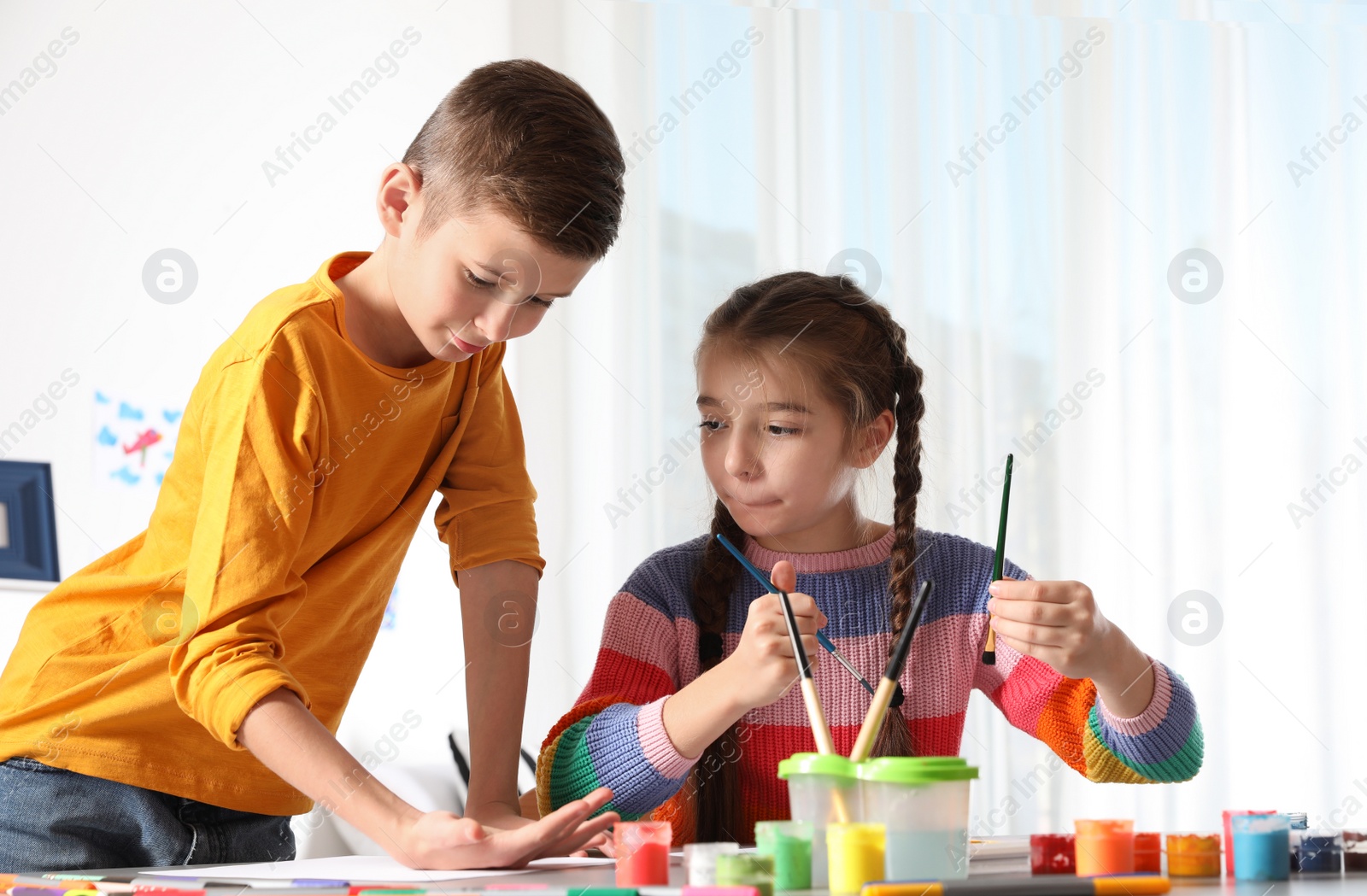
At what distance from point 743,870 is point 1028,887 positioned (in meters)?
0.14

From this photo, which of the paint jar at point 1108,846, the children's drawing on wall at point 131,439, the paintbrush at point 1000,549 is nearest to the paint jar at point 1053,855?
the paint jar at point 1108,846

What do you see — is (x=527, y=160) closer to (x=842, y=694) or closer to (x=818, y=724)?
(x=818, y=724)

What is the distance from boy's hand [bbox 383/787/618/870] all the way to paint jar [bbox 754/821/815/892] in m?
0.17

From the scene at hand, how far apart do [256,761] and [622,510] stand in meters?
1.50

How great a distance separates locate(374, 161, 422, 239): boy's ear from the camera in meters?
0.92

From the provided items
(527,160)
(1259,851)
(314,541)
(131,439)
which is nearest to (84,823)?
(314,541)

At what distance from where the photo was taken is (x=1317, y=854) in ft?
2.24

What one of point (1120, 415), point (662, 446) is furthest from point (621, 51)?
point (1120, 415)

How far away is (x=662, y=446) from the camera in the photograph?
2.45 meters

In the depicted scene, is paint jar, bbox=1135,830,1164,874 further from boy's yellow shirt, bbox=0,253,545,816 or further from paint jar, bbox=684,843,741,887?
boy's yellow shirt, bbox=0,253,545,816

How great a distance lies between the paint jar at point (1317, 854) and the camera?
2.23 ft

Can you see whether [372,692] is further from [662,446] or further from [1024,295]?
[1024,295]

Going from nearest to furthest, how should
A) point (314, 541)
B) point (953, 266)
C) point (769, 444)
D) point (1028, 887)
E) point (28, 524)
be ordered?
point (1028, 887)
point (314, 541)
point (769, 444)
point (28, 524)
point (953, 266)

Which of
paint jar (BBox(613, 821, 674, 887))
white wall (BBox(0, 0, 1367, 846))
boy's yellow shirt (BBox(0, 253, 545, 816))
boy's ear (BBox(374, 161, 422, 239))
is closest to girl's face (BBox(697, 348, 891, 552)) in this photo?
boy's yellow shirt (BBox(0, 253, 545, 816))
